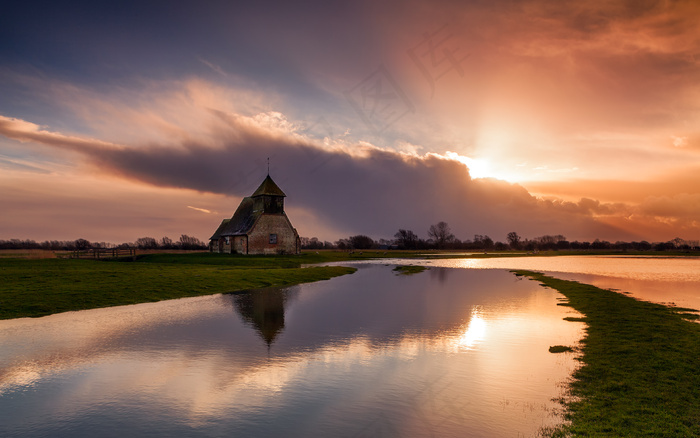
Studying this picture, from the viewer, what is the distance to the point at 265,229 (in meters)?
85.1

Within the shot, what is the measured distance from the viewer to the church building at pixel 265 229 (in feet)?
276

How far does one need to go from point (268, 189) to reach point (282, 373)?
2947 inches

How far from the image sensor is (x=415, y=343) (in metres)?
20.2

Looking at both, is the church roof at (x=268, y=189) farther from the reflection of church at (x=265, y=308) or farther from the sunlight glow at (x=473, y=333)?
the sunlight glow at (x=473, y=333)

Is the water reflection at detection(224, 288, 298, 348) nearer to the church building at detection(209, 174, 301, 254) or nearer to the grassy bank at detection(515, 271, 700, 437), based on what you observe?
the grassy bank at detection(515, 271, 700, 437)

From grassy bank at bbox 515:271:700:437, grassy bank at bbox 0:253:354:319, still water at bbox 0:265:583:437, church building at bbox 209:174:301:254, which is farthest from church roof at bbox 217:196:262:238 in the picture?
grassy bank at bbox 515:271:700:437

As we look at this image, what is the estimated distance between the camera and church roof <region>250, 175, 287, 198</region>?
87262 mm

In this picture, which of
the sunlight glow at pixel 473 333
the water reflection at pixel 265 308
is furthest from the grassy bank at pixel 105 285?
the sunlight glow at pixel 473 333

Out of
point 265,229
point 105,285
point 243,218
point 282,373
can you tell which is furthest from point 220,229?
point 282,373

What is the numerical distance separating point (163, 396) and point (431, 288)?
3547 centimetres

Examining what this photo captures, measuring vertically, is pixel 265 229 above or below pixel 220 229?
below

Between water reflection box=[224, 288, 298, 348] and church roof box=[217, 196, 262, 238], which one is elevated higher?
church roof box=[217, 196, 262, 238]

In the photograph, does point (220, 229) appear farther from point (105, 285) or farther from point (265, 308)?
point (265, 308)

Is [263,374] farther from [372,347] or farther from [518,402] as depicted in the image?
[518,402]
